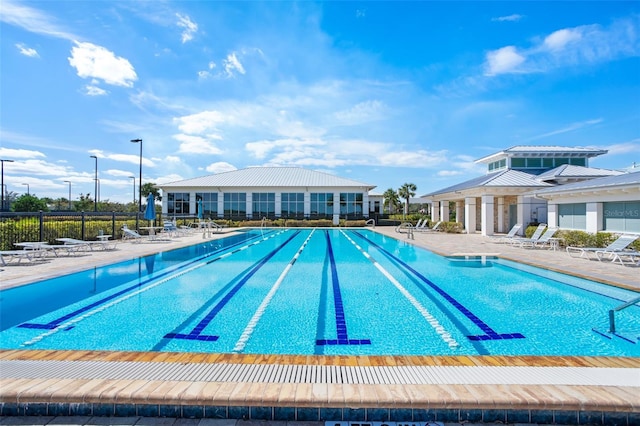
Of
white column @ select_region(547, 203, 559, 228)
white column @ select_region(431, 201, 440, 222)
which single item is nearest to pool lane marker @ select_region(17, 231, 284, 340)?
white column @ select_region(547, 203, 559, 228)

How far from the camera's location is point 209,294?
7070 millimetres

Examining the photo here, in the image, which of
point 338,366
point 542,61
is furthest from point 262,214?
point 338,366

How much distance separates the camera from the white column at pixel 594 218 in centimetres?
1305

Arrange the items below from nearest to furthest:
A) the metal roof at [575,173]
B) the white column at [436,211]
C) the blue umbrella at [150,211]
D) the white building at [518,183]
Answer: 1. the blue umbrella at [150,211]
2. the white building at [518,183]
3. the metal roof at [575,173]
4. the white column at [436,211]

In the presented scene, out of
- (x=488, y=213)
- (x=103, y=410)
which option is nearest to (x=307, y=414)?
(x=103, y=410)

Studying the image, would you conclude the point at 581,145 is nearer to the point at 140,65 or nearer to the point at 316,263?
the point at 316,263

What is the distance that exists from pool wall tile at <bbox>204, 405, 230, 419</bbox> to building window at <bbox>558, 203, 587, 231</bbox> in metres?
16.6

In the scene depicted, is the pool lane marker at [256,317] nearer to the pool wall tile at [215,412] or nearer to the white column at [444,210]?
the pool wall tile at [215,412]

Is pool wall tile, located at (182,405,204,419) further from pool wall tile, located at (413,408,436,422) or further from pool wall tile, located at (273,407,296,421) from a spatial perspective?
pool wall tile, located at (413,408,436,422)

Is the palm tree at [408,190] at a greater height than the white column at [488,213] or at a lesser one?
greater

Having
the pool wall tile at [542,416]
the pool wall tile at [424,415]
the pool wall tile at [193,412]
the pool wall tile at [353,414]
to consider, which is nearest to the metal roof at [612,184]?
the pool wall tile at [542,416]

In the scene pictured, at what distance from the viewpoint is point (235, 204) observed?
3316 centimetres

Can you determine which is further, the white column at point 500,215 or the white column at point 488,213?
the white column at point 500,215

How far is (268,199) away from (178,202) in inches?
372
